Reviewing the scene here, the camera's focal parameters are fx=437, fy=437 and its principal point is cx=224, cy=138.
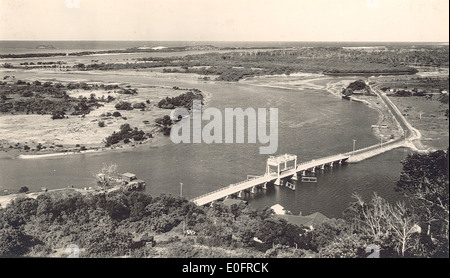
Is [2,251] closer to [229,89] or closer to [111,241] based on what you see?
[111,241]

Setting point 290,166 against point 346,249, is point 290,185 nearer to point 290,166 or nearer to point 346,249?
point 290,166

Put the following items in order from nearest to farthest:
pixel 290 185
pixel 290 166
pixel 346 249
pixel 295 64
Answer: pixel 346 249
pixel 290 185
pixel 290 166
pixel 295 64

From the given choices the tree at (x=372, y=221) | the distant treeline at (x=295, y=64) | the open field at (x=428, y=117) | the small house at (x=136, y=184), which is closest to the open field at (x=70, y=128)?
the small house at (x=136, y=184)

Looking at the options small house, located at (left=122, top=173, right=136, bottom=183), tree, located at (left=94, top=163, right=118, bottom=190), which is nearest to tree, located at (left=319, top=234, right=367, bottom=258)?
small house, located at (left=122, top=173, right=136, bottom=183)

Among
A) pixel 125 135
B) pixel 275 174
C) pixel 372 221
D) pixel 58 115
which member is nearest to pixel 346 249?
pixel 372 221

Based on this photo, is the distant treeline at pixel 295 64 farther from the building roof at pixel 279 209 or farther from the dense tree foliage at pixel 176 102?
the building roof at pixel 279 209

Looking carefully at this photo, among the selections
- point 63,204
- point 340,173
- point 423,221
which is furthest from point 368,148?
point 63,204

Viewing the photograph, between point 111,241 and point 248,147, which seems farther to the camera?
point 248,147

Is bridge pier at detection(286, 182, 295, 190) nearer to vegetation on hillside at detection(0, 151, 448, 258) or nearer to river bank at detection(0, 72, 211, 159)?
vegetation on hillside at detection(0, 151, 448, 258)

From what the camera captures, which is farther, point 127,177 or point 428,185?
point 127,177
